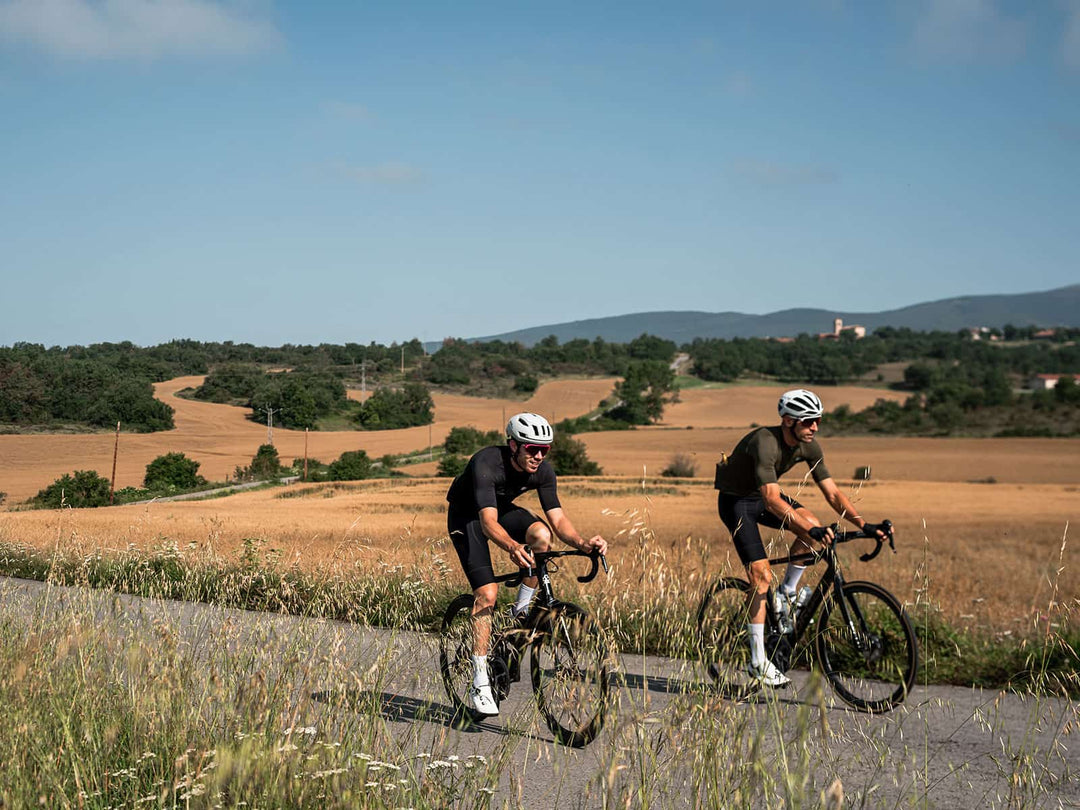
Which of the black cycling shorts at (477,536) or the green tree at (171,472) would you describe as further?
the green tree at (171,472)

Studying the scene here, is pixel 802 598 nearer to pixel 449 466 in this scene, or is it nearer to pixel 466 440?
pixel 449 466

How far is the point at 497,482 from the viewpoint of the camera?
6293 millimetres

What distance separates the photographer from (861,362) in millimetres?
95125

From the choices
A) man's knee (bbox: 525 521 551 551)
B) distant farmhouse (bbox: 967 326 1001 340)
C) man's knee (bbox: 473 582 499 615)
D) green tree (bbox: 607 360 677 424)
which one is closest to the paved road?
man's knee (bbox: 473 582 499 615)

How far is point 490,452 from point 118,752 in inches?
113

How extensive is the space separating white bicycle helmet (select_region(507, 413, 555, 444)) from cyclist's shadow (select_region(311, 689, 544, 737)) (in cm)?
163

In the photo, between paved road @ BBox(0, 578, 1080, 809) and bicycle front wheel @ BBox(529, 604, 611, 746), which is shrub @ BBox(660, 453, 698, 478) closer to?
paved road @ BBox(0, 578, 1080, 809)

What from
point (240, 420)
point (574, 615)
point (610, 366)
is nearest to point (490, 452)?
point (574, 615)

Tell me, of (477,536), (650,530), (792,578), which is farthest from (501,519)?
(792,578)

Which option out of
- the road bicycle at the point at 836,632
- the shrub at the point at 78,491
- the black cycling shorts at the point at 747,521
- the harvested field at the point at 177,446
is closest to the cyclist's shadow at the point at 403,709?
the road bicycle at the point at 836,632

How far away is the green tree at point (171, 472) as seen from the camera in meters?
24.9

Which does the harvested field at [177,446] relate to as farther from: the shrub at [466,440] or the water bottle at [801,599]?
the water bottle at [801,599]

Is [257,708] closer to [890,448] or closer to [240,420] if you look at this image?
[240,420]

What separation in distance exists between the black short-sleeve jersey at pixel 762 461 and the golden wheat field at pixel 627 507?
17.9 inches
